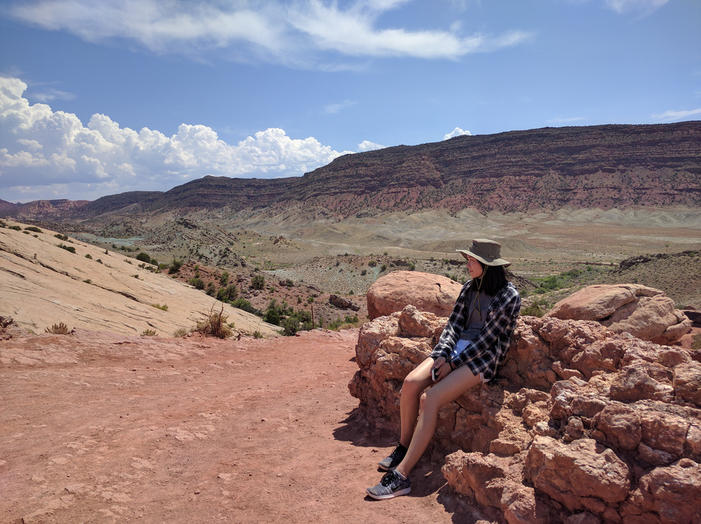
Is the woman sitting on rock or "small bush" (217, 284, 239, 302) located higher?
the woman sitting on rock

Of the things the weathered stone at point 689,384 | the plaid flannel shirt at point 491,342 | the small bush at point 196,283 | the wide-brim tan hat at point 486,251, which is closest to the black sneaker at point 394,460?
the plaid flannel shirt at point 491,342

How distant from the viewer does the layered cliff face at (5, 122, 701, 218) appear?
3570 inches

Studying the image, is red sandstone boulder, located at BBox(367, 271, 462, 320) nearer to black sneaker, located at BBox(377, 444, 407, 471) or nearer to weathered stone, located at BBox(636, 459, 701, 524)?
black sneaker, located at BBox(377, 444, 407, 471)

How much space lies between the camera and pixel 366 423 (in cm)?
521

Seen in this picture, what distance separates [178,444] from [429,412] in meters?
2.83

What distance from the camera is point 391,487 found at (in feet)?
11.4

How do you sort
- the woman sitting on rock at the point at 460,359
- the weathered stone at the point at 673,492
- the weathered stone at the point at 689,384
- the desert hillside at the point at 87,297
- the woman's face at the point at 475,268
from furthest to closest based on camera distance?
the desert hillside at the point at 87,297
the woman's face at the point at 475,268
the woman sitting on rock at the point at 460,359
the weathered stone at the point at 689,384
the weathered stone at the point at 673,492

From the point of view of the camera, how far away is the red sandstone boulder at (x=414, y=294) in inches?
407

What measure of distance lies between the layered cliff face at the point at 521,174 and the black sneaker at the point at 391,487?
9824cm

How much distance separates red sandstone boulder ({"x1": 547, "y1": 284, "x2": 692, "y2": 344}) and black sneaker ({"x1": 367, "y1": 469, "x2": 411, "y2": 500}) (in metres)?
5.23

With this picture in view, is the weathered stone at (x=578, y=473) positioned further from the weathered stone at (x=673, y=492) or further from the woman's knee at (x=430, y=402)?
the woman's knee at (x=430, y=402)

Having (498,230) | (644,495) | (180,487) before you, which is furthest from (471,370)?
(498,230)

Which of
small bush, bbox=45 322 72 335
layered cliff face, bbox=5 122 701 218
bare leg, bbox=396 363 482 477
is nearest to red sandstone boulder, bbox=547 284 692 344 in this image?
bare leg, bbox=396 363 482 477

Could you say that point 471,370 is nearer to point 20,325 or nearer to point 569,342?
point 569,342
